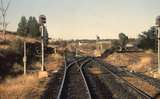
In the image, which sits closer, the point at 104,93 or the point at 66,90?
the point at 104,93

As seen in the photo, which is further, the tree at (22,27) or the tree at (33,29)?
the tree at (33,29)

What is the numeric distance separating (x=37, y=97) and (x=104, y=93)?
344 centimetres

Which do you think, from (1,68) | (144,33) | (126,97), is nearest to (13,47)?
(1,68)

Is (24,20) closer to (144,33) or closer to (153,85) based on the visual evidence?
(144,33)

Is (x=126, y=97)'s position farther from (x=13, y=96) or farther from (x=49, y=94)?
(x=13, y=96)

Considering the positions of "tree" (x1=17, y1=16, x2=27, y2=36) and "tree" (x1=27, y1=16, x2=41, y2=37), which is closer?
"tree" (x1=17, y1=16, x2=27, y2=36)

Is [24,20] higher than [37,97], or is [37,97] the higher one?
[24,20]

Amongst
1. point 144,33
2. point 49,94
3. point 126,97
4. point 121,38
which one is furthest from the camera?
point 121,38

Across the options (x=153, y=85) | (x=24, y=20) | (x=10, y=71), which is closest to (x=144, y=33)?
(x=24, y=20)

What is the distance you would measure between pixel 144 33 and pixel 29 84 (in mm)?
75150

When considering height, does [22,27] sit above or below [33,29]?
above

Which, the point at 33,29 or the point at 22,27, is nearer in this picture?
the point at 33,29

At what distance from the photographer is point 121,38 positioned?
455ft

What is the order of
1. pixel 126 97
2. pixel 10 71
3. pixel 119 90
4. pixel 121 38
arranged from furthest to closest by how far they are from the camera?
pixel 121 38 → pixel 10 71 → pixel 119 90 → pixel 126 97
